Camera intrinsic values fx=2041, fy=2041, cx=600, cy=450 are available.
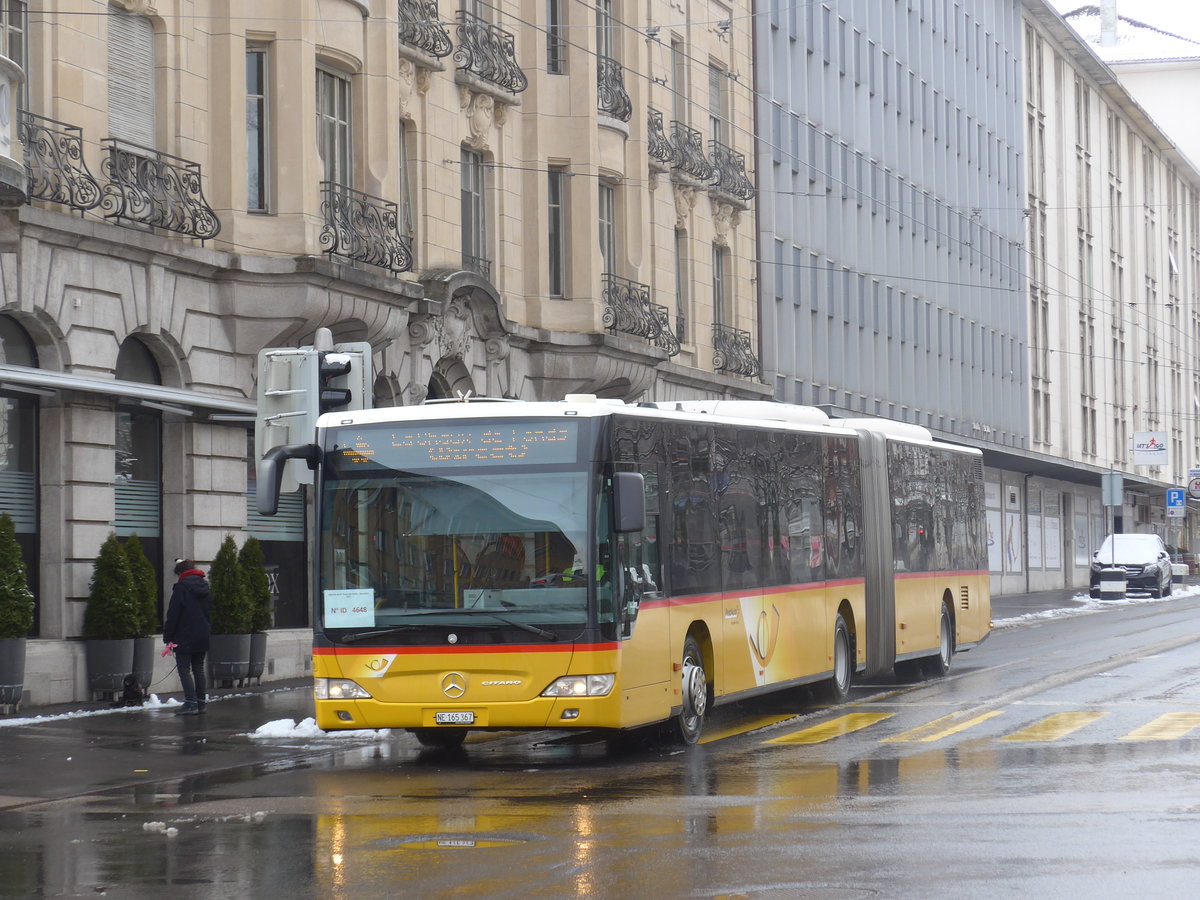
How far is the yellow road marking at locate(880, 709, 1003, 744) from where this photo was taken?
16625 mm

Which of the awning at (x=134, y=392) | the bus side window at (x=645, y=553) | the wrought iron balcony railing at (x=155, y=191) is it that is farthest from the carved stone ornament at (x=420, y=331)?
the bus side window at (x=645, y=553)

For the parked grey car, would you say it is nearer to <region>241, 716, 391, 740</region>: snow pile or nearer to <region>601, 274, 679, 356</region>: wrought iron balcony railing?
<region>601, 274, 679, 356</region>: wrought iron balcony railing

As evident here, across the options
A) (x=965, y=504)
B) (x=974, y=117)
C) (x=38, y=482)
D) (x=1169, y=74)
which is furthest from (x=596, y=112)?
(x=1169, y=74)

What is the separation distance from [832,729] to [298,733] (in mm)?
4707

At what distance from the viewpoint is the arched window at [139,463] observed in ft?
75.8

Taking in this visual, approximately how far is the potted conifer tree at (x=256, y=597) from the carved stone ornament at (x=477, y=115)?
31.1ft

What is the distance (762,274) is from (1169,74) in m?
79.1

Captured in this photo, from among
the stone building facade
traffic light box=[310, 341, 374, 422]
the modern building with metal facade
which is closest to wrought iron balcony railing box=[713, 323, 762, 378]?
the modern building with metal facade

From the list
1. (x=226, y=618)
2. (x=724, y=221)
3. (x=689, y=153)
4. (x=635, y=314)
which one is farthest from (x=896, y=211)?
(x=226, y=618)

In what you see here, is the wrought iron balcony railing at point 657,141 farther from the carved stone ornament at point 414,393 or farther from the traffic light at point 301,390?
the traffic light at point 301,390

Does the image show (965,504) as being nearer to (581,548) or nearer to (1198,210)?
(581,548)

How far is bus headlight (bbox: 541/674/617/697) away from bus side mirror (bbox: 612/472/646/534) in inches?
43.5

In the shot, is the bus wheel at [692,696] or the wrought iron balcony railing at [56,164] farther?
the wrought iron balcony railing at [56,164]

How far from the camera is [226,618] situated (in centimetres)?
2342
